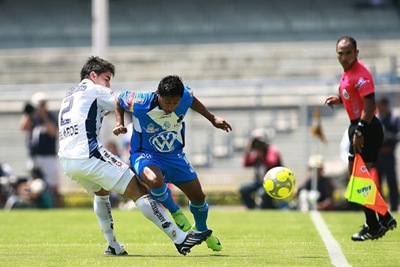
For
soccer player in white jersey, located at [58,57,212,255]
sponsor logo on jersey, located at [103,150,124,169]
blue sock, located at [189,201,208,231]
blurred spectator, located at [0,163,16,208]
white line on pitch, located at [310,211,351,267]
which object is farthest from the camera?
blurred spectator, located at [0,163,16,208]

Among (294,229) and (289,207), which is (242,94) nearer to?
(289,207)

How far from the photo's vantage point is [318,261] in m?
9.08

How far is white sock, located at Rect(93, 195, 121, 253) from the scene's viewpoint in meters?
10.0

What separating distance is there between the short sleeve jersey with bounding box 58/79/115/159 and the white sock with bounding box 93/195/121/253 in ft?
2.08

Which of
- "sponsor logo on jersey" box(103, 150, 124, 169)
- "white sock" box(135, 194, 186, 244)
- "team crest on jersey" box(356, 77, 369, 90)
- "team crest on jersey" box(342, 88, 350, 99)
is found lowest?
"white sock" box(135, 194, 186, 244)

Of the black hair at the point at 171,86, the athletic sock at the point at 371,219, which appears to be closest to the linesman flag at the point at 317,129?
the athletic sock at the point at 371,219

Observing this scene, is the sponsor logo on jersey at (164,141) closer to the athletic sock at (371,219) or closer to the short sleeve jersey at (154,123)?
the short sleeve jersey at (154,123)

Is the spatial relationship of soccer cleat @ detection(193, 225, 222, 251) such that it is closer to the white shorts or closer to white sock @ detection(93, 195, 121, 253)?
white sock @ detection(93, 195, 121, 253)

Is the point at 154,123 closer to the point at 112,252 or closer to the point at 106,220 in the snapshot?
the point at 106,220

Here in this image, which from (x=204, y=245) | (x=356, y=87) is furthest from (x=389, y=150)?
(x=204, y=245)

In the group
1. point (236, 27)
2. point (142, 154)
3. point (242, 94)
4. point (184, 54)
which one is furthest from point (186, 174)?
point (236, 27)

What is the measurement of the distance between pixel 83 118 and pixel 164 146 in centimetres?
96

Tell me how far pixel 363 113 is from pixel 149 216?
A: 2825 mm

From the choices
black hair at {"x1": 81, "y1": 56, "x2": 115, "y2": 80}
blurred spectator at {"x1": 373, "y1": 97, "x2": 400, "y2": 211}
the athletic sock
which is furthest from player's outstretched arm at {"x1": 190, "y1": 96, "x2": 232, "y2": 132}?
blurred spectator at {"x1": 373, "y1": 97, "x2": 400, "y2": 211}
